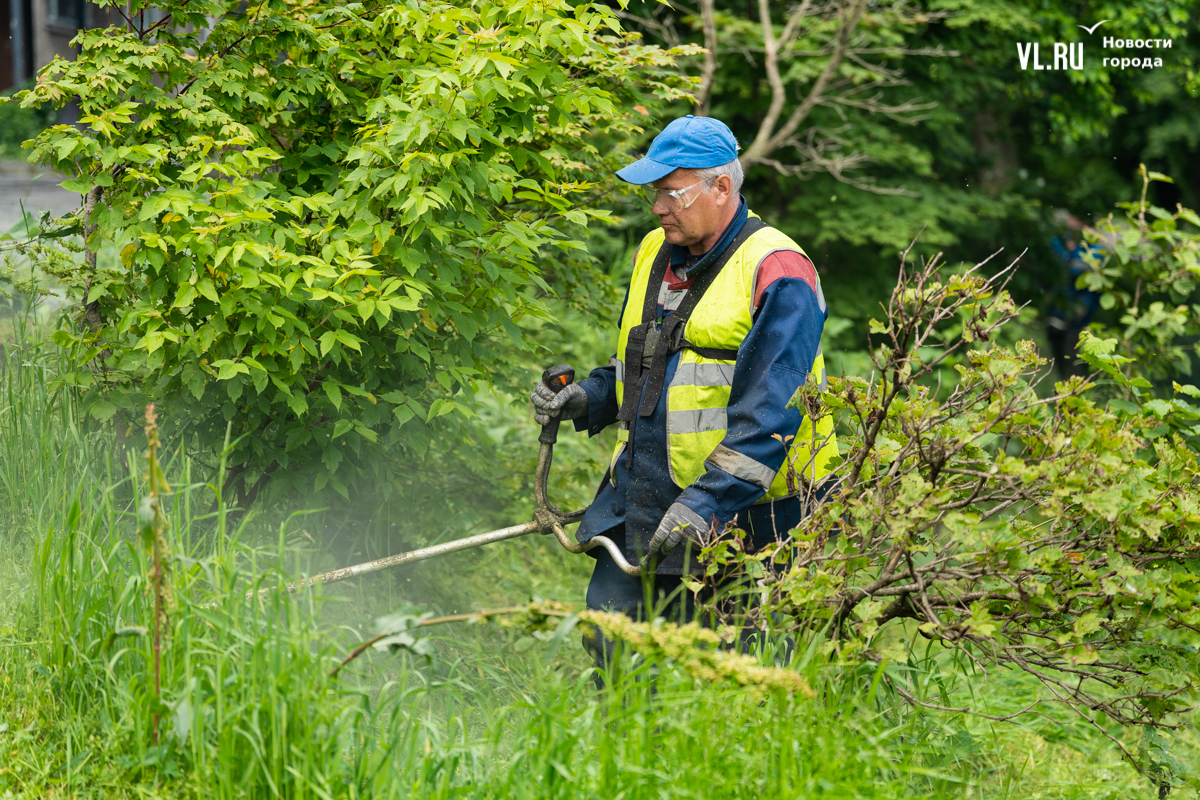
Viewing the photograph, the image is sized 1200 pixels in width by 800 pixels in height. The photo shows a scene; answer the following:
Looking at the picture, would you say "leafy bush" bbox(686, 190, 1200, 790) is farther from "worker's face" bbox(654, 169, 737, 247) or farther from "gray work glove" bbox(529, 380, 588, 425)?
"gray work glove" bbox(529, 380, 588, 425)

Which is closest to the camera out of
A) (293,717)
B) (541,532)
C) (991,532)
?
(293,717)

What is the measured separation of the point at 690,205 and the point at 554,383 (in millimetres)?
824

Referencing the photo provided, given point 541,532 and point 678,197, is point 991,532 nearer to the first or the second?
point 678,197

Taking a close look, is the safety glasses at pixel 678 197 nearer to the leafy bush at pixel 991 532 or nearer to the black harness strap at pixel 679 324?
the black harness strap at pixel 679 324

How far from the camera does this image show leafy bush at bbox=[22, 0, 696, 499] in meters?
3.12

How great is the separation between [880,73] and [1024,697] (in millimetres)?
6364

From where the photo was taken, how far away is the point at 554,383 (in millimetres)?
3670

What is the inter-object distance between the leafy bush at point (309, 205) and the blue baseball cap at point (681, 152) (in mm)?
312

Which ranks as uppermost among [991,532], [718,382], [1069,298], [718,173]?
[718,173]

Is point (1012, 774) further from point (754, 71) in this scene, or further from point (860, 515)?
point (754, 71)

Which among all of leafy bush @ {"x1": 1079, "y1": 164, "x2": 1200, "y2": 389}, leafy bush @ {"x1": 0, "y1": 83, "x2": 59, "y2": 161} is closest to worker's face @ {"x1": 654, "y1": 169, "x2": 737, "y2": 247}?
leafy bush @ {"x1": 1079, "y1": 164, "x2": 1200, "y2": 389}

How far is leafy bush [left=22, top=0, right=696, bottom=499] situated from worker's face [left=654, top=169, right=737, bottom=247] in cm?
41

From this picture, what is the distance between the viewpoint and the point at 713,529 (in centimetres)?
285

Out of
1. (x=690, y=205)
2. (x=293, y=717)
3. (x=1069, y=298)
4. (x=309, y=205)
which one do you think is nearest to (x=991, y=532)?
(x=690, y=205)
